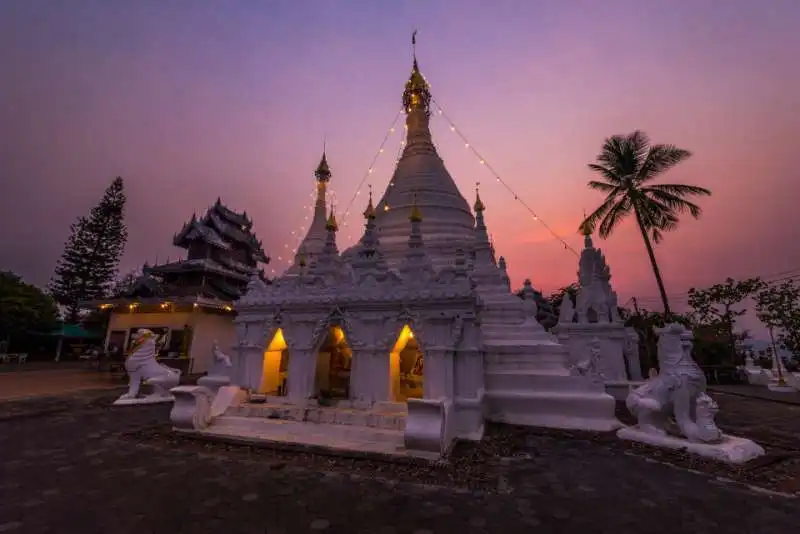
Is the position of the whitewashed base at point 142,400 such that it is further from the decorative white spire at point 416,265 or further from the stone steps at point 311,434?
the decorative white spire at point 416,265

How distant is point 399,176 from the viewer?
1752 cm

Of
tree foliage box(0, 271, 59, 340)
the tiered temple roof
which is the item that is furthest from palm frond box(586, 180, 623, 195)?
tree foliage box(0, 271, 59, 340)

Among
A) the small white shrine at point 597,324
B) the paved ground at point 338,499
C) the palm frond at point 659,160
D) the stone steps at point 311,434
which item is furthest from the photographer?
the palm frond at point 659,160

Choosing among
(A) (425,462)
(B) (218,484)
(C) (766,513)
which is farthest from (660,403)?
(B) (218,484)

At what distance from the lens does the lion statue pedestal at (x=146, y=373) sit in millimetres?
12688

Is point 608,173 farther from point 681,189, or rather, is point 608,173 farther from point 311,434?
point 311,434

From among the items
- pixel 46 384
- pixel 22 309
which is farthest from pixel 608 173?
pixel 22 309

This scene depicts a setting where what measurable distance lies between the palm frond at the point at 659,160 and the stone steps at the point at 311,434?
1994 cm

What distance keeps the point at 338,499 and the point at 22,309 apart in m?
36.9

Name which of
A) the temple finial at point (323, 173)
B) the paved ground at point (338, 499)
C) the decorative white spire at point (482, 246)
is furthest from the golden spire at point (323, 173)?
the paved ground at point (338, 499)

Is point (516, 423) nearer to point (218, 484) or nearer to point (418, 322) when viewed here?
point (418, 322)

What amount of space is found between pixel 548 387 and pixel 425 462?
4856 mm

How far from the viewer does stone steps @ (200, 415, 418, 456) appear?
754 centimetres

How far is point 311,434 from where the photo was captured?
831 cm
